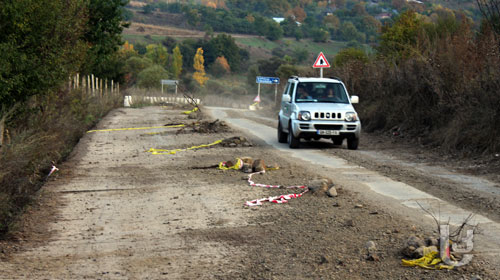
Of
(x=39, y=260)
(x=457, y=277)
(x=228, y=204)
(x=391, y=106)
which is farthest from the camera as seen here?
(x=391, y=106)

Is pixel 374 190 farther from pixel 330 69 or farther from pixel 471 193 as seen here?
pixel 330 69

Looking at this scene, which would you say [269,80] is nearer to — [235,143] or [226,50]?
[235,143]

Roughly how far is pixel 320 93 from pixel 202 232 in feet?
39.3

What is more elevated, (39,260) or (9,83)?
(9,83)

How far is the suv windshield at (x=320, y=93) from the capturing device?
64.4 feet

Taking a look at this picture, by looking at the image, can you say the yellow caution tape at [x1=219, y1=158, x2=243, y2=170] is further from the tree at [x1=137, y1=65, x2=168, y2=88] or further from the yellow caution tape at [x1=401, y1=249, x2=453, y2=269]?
the tree at [x1=137, y1=65, x2=168, y2=88]

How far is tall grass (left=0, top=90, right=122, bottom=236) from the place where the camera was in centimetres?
1075

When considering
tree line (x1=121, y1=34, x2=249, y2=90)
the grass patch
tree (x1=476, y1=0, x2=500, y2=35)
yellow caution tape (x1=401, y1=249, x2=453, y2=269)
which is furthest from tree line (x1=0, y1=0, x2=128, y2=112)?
the grass patch

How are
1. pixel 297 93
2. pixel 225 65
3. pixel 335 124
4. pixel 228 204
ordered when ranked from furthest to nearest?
pixel 225 65, pixel 297 93, pixel 335 124, pixel 228 204

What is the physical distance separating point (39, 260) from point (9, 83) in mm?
7409

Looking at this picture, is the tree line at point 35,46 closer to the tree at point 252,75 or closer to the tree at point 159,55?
the tree at point 252,75

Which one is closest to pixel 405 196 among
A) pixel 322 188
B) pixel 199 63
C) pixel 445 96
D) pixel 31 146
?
pixel 322 188

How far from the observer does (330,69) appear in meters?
35.7

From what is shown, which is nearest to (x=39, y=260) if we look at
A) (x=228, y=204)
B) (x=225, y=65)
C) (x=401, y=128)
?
(x=228, y=204)
